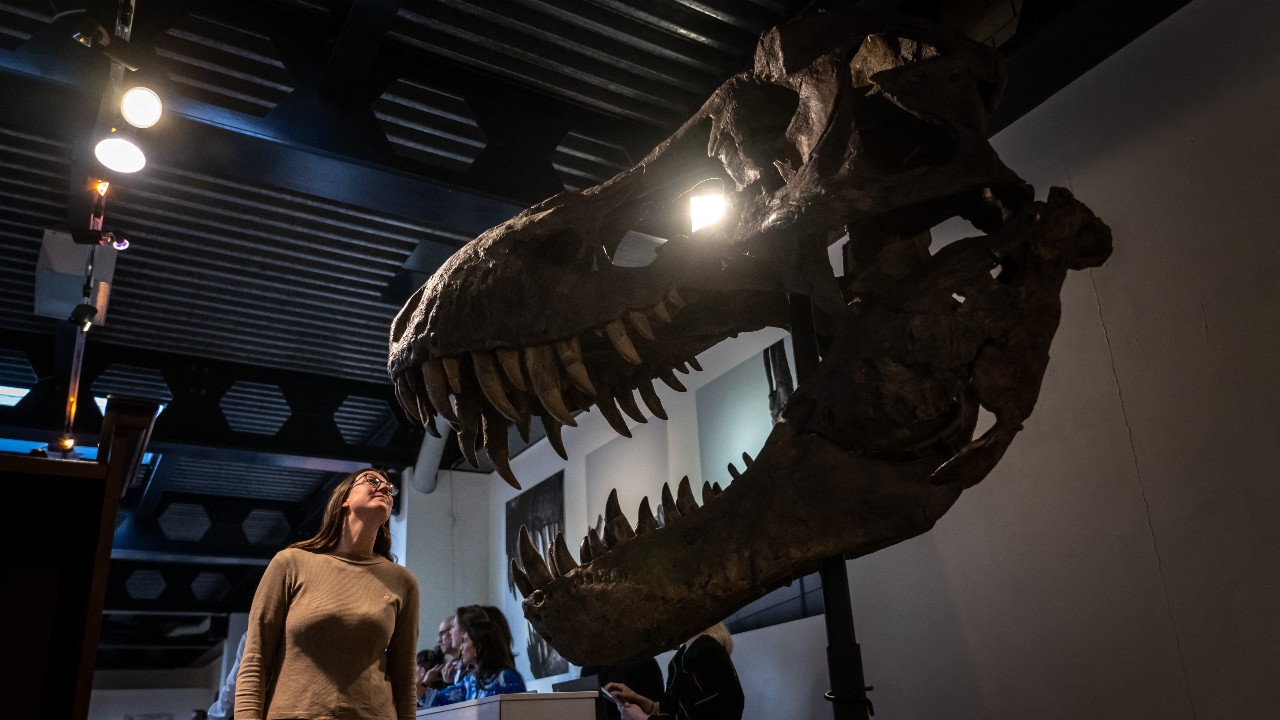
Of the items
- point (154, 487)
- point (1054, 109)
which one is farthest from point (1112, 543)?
point (154, 487)

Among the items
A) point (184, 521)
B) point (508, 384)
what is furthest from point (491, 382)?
point (184, 521)

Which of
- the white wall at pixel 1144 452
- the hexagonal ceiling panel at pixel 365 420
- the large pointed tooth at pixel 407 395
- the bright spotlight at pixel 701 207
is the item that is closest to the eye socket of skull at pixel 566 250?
the large pointed tooth at pixel 407 395

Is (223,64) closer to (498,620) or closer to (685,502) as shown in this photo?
(498,620)

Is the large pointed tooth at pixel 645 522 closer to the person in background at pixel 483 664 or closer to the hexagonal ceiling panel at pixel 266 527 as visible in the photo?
the person in background at pixel 483 664

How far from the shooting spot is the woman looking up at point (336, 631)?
8.38ft

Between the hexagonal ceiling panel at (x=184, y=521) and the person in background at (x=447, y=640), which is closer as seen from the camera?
the person in background at (x=447, y=640)

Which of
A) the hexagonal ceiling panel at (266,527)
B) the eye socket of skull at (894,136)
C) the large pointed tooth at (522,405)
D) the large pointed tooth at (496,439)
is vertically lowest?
the large pointed tooth at (496,439)

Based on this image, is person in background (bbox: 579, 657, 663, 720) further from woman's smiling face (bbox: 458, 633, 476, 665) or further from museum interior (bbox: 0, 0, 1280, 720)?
woman's smiling face (bbox: 458, 633, 476, 665)

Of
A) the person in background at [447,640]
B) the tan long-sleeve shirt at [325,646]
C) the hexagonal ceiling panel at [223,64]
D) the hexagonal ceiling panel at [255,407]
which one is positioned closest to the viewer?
the tan long-sleeve shirt at [325,646]

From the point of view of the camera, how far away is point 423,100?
5430 mm

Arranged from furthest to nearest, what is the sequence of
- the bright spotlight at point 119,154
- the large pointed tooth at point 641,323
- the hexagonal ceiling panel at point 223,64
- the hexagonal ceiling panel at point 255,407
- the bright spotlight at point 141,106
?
the hexagonal ceiling panel at point 255,407
the hexagonal ceiling panel at point 223,64
the bright spotlight at point 119,154
the bright spotlight at point 141,106
the large pointed tooth at point 641,323

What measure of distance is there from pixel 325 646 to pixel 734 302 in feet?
5.15

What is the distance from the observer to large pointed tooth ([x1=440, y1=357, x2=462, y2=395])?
177 centimetres

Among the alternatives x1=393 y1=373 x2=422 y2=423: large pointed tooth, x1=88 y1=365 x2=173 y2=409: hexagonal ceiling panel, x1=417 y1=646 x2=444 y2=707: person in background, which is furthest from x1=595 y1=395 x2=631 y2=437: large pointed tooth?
x1=88 y1=365 x2=173 y2=409: hexagonal ceiling panel
